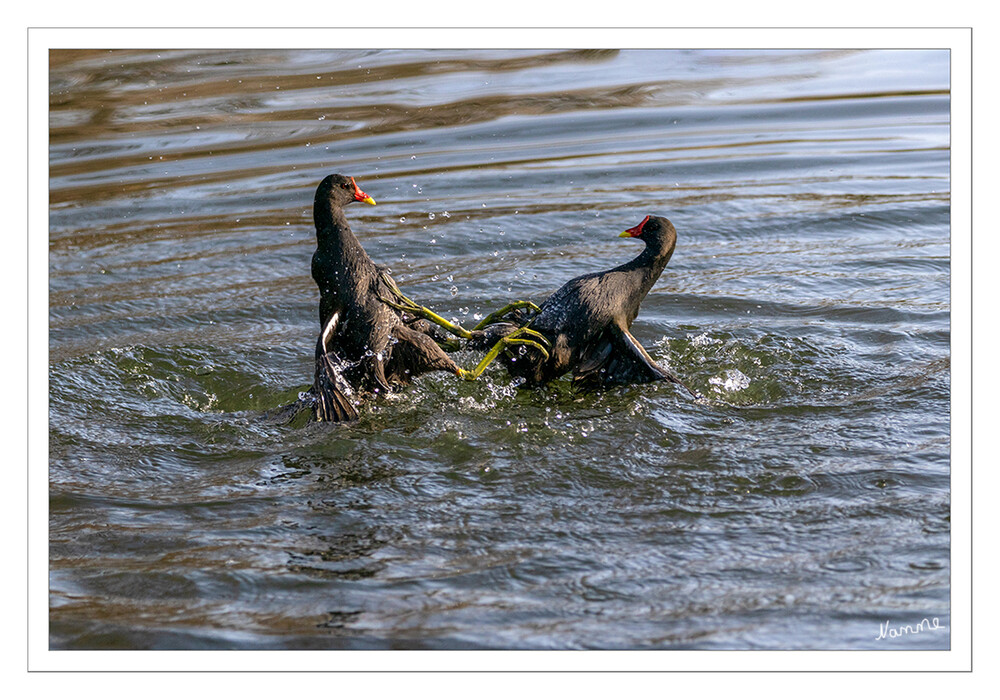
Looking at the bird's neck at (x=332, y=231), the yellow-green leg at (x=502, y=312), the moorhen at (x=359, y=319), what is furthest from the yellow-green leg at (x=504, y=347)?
the bird's neck at (x=332, y=231)

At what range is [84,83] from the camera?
28.4 feet

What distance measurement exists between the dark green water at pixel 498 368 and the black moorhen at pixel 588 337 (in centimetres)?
14

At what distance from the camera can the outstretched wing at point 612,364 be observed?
15.8 feet

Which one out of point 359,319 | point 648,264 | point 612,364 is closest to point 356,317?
point 359,319

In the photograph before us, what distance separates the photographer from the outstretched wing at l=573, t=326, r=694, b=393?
190 inches

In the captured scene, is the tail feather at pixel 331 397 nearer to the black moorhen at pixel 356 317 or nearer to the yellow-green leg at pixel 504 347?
the black moorhen at pixel 356 317

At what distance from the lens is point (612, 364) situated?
16.1ft

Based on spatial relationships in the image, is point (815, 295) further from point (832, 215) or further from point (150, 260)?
point (150, 260)

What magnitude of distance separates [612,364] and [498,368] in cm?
56

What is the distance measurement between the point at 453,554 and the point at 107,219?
5071 mm

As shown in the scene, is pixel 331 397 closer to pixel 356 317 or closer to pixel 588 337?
pixel 356 317
